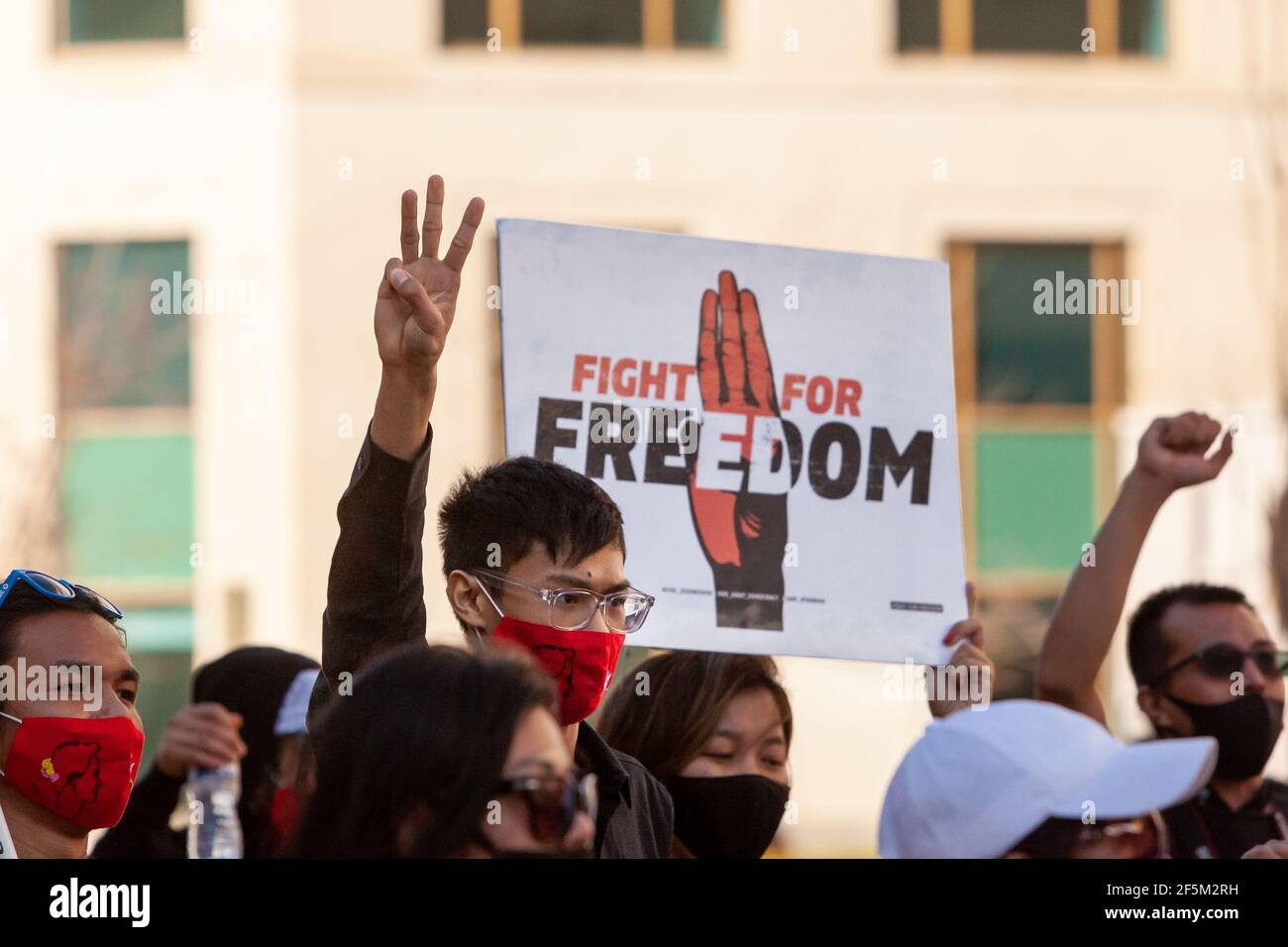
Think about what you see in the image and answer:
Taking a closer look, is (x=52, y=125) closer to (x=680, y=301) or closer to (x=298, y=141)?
(x=298, y=141)

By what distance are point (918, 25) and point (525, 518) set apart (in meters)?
12.0

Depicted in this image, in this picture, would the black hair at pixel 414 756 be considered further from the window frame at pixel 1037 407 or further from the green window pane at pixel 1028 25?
the green window pane at pixel 1028 25

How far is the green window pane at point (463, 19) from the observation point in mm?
13898

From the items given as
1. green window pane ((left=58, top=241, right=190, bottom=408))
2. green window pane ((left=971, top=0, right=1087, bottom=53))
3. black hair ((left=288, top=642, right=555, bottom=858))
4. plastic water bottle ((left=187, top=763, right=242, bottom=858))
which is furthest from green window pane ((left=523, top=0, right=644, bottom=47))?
black hair ((left=288, top=642, right=555, bottom=858))

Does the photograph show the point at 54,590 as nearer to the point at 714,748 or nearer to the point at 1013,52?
the point at 714,748

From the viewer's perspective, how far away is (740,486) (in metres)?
3.50

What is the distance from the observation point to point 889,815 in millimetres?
2389

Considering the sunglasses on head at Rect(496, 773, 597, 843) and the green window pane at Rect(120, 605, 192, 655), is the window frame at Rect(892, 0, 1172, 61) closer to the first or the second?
the green window pane at Rect(120, 605, 192, 655)

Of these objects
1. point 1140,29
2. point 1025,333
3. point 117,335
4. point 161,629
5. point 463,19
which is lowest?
point 161,629

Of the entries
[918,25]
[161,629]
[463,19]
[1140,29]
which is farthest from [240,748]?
[1140,29]

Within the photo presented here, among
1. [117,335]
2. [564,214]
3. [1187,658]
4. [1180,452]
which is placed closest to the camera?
[1180,452]

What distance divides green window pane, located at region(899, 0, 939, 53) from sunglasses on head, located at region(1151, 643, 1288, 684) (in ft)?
36.1

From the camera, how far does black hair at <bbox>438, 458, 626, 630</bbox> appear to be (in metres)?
2.91

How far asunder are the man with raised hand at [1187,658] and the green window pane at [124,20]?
11503 mm
